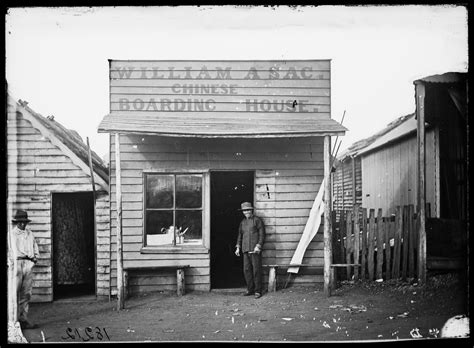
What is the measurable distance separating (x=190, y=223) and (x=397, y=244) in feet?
14.0

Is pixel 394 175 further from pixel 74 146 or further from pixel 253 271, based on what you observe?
pixel 74 146

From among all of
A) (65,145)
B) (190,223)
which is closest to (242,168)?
(190,223)

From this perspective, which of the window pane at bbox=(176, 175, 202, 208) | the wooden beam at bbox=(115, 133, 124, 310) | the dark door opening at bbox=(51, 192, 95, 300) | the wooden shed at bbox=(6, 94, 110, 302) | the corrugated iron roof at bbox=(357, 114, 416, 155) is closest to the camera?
the wooden beam at bbox=(115, 133, 124, 310)

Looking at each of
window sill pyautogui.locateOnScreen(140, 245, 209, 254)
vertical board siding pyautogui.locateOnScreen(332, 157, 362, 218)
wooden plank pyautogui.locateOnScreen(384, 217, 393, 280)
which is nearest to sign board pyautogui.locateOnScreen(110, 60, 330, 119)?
wooden plank pyautogui.locateOnScreen(384, 217, 393, 280)

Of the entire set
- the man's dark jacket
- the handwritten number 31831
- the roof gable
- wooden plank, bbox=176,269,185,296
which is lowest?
the handwritten number 31831

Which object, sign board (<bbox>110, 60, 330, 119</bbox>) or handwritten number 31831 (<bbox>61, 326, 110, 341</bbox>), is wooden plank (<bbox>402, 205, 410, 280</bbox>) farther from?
handwritten number 31831 (<bbox>61, 326, 110, 341</bbox>)

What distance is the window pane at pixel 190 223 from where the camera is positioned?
8898mm

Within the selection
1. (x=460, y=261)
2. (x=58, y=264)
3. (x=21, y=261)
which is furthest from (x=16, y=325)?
(x=460, y=261)

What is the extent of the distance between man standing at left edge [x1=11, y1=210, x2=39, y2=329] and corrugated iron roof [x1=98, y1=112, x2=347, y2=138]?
2.09 metres

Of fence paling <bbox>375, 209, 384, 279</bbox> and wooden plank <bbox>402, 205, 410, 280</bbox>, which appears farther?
fence paling <bbox>375, 209, 384, 279</bbox>

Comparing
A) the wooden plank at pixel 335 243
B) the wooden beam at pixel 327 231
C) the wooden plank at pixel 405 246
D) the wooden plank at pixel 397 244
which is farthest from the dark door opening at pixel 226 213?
the wooden plank at pixel 405 246

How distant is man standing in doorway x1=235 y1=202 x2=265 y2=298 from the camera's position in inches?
335

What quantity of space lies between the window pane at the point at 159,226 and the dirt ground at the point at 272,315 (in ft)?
3.85

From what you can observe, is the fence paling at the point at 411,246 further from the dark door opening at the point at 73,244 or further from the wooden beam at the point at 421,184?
the dark door opening at the point at 73,244
